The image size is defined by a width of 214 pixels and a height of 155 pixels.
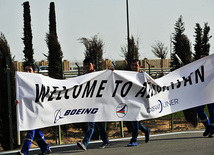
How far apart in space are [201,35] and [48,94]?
20544mm

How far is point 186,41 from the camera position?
15312 millimetres

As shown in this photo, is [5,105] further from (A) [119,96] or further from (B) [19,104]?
(A) [119,96]

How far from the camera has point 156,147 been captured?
828 centimetres

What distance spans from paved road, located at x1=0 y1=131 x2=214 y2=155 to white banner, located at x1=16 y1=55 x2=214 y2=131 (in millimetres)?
623

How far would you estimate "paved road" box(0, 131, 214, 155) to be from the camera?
7.77 metres

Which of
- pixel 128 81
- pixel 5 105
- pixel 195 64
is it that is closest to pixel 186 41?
pixel 195 64

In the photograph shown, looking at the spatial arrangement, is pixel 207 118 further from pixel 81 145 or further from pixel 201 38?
pixel 201 38

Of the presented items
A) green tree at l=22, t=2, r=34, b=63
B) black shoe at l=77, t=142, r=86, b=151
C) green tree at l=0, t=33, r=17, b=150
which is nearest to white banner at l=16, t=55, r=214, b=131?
black shoe at l=77, t=142, r=86, b=151

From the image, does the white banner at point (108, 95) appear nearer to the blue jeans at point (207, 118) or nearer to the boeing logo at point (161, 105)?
the boeing logo at point (161, 105)

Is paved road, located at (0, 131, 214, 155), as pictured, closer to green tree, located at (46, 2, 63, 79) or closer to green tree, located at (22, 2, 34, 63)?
green tree, located at (46, 2, 63, 79)

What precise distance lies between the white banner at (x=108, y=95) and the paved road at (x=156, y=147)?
24.5 inches

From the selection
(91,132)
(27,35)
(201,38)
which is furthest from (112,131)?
(27,35)

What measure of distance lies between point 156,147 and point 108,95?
4.90ft

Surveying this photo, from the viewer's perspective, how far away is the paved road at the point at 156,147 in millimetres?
7766
